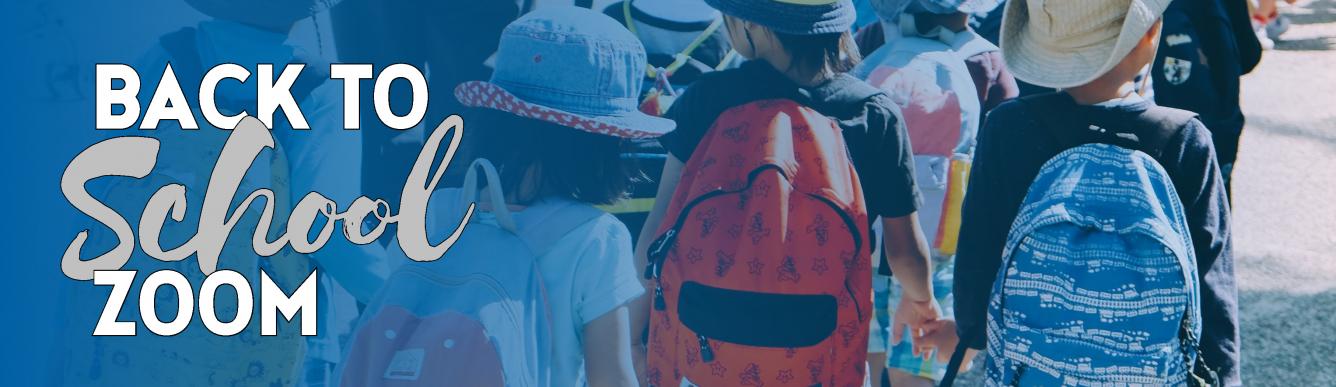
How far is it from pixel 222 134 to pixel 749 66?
44.0 inches

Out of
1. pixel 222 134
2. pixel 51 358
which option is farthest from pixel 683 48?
pixel 51 358

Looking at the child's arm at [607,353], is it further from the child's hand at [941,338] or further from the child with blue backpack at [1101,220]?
the child's hand at [941,338]

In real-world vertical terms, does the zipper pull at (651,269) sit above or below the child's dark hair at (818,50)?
below

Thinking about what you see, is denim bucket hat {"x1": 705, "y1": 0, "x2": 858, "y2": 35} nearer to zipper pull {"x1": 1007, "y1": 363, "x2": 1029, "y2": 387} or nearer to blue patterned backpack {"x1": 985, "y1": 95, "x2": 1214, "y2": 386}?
blue patterned backpack {"x1": 985, "y1": 95, "x2": 1214, "y2": 386}

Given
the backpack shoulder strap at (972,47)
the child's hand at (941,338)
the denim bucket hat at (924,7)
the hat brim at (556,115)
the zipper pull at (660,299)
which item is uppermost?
the denim bucket hat at (924,7)

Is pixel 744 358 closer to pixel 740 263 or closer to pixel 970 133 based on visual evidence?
pixel 740 263

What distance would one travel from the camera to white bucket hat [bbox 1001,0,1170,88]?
230 centimetres

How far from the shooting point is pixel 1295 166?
22.3 feet

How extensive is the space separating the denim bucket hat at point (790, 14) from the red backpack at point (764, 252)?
168mm

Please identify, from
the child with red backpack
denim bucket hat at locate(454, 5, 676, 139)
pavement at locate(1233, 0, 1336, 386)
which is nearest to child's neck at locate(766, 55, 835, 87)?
the child with red backpack

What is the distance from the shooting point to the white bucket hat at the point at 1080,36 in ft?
7.54

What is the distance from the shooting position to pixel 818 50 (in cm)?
271

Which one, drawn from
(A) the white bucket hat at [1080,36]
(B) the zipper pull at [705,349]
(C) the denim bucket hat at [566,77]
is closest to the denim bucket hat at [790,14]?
(C) the denim bucket hat at [566,77]

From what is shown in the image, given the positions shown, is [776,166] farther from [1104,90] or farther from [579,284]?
[1104,90]
